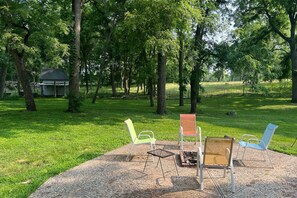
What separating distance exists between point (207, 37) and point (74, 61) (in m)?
8.22

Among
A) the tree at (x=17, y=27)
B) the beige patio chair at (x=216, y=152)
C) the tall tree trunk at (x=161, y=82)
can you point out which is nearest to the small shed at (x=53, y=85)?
the tree at (x=17, y=27)

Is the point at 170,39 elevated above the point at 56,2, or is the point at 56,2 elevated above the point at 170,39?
the point at 56,2

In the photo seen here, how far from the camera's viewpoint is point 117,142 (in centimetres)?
848

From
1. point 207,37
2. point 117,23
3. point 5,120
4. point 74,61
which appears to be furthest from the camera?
point 117,23

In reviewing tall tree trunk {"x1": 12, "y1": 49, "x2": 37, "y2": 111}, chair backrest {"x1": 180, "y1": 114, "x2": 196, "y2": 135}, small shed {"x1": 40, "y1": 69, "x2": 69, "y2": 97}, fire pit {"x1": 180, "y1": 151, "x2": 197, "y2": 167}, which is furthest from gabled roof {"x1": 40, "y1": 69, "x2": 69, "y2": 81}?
fire pit {"x1": 180, "y1": 151, "x2": 197, "y2": 167}

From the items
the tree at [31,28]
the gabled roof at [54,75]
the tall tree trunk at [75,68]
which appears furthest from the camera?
the gabled roof at [54,75]

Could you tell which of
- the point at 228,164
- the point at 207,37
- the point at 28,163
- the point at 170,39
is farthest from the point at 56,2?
the point at 228,164

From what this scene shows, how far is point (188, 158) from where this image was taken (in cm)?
652

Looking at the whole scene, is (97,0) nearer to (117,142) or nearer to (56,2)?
(56,2)

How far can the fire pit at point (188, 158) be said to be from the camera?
6155mm

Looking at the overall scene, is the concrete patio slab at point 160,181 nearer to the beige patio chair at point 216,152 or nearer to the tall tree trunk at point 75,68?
the beige patio chair at point 216,152

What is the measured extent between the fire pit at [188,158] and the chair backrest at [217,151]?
1057mm

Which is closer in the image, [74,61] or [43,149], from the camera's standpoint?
[43,149]

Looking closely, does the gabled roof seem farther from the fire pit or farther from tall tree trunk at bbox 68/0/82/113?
the fire pit
